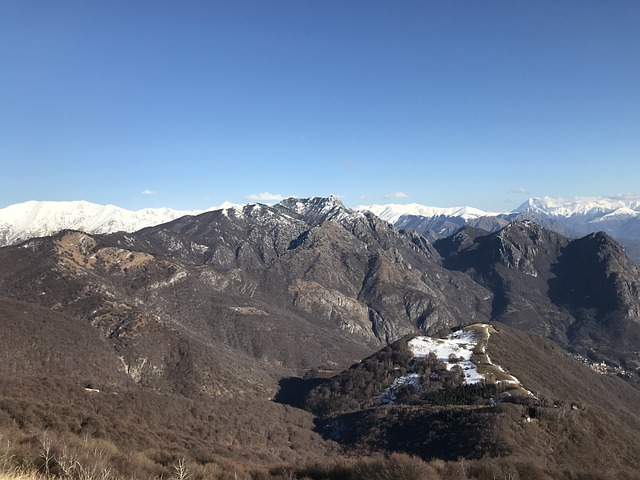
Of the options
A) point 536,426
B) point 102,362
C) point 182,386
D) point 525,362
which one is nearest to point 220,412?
point 182,386

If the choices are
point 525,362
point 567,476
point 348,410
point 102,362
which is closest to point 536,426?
point 567,476

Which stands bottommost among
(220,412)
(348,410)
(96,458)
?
(348,410)

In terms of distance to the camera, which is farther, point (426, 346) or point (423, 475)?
point (426, 346)

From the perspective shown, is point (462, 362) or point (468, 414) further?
point (462, 362)

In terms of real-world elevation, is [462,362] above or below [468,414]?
below

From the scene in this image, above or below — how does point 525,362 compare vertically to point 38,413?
below

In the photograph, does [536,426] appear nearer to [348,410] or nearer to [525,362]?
[348,410]

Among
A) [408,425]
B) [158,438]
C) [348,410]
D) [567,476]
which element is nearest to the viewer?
[567,476]

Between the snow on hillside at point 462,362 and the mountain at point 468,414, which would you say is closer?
the mountain at point 468,414

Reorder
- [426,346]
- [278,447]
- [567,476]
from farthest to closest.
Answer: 1. [426,346]
2. [278,447]
3. [567,476]

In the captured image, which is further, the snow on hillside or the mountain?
the snow on hillside
